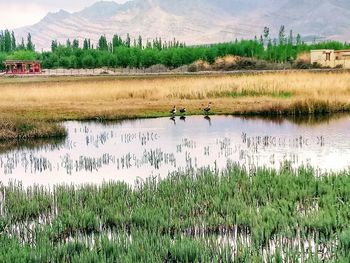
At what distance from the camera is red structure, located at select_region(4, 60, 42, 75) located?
129m

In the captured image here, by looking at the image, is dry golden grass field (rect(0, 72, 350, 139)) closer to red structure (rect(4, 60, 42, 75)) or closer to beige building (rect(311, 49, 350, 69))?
beige building (rect(311, 49, 350, 69))

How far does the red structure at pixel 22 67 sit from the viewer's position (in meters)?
129

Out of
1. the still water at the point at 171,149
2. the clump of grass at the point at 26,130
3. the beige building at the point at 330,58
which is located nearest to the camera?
the still water at the point at 171,149

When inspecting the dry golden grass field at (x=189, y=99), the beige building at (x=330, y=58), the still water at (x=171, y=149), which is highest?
the beige building at (x=330, y=58)

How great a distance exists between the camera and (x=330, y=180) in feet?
61.4

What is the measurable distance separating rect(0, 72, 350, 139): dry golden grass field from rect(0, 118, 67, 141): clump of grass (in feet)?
6.06

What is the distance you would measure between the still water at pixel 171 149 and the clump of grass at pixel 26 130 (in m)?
1.10

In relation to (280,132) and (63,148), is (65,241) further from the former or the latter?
(280,132)

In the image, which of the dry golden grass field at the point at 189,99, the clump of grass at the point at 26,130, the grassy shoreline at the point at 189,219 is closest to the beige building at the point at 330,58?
the dry golden grass field at the point at 189,99

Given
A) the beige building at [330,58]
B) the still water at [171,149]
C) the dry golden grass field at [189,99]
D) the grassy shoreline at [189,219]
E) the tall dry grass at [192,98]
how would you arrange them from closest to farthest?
the grassy shoreline at [189,219]
the still water at [171,149]
the dry golden grass field at [189,99]
the tall dry grass at [192,98]
the beige building at [330,58]

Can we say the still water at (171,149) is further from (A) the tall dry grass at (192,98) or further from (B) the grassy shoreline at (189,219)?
(A) the tall dry grass at (192,98)

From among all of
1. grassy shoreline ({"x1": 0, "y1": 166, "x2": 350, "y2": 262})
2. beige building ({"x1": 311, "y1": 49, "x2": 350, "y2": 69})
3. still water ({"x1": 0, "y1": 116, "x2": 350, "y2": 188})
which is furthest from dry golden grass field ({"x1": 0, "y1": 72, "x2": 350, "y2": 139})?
beige building ({"x1": 311, "y1": 49, "x2": 350, "y2": 69})

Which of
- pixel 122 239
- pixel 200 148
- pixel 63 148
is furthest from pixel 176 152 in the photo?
pixel 122 239

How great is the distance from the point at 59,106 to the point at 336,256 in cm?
3856
